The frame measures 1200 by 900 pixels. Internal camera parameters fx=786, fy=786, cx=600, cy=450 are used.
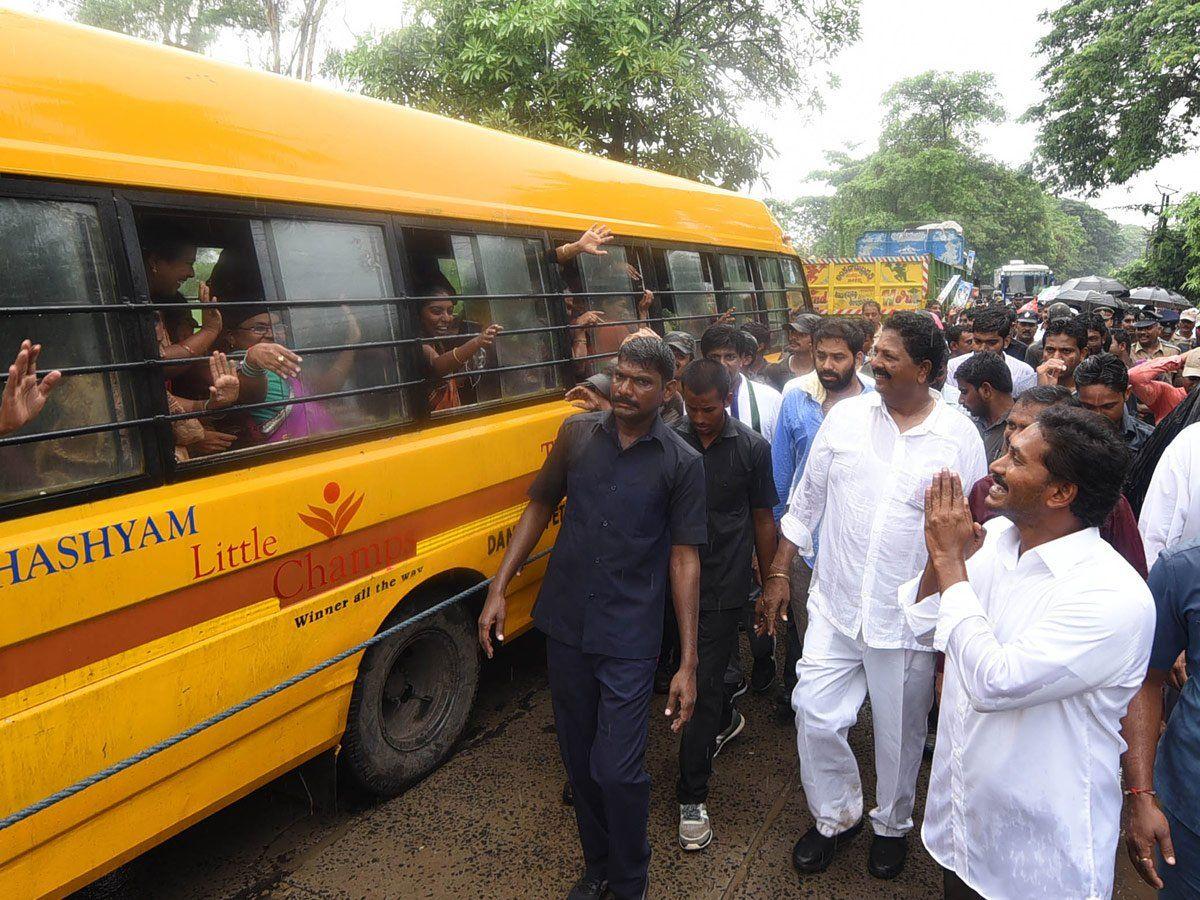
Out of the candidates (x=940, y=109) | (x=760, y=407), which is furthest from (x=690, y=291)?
(x=940, y=109)

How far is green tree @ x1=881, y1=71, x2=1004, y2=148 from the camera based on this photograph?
127 feet

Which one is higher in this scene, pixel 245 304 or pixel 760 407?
pixel 245 304

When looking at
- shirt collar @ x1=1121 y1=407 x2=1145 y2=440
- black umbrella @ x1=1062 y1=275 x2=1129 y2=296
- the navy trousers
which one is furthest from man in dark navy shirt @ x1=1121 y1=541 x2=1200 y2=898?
black umbrella @ x1=1062 y1=275 x2=1129 y2=296

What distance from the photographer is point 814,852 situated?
285cm

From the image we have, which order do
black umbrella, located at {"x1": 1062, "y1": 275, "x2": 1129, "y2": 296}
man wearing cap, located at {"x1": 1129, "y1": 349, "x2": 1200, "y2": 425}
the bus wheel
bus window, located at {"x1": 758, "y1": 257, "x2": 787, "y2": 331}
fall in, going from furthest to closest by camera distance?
black umbrella, located at {"x1": 1062, "y1": 275, "x2": 1129, "y2": 296} < bus window, located at {"x1": 758, "y1": 257, "x2": 787, "y2": 331} < man wearing cap, located at {"x1": 1129, "y1": 349, "x2": 1200, "y2": 425} < the bus wheel

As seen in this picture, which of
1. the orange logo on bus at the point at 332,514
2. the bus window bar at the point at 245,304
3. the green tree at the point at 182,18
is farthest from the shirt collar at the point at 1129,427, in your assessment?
the green tree at the point at 182,18

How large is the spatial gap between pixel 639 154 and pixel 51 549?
1117 centimetres

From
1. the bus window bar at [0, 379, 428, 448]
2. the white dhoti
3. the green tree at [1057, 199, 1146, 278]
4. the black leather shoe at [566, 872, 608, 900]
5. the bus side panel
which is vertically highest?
the green tree at [1057, 199, 1146, 278]

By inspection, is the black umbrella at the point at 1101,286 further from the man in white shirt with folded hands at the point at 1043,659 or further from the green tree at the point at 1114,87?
the man in white shirt with folded hands at the point at 1043,659

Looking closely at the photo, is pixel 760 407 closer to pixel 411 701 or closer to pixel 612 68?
pixel 411 701

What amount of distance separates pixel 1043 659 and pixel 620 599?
1.23 meters

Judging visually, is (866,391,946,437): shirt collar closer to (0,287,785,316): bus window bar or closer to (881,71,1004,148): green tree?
(0,287,785,316): bus window bar

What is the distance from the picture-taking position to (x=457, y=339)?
3621mm

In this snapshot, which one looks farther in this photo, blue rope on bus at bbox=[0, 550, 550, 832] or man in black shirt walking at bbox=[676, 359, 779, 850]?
man in black shirt walking at bbox=[676, 359, 779, 850]
